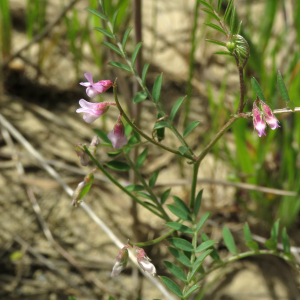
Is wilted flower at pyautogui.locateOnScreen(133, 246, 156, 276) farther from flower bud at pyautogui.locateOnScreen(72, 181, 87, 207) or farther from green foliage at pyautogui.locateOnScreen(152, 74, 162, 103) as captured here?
green foliage at pyautogui.locateOnScreen(152, 74, 162, 103)

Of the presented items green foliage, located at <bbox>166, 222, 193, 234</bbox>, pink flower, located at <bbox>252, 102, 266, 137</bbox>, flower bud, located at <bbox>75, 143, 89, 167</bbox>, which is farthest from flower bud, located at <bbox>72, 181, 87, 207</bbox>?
pink flower, located at <bbox>252, 102, 266, 137</bbox>

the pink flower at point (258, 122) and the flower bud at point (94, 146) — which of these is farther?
the flower bud at point (94, 146)

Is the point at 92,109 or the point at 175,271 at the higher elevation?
the point at 92,109

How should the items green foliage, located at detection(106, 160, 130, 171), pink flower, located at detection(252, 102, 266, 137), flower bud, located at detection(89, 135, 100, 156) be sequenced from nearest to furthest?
1. pink flower, located at detection(252, 102, 266, 137)
2. flower bud, located at detection(89, 135, 100, 156)
3. green foliage, located at detection(106, 160, 130, 171)

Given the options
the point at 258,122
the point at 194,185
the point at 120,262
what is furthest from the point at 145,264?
the point at 258,122

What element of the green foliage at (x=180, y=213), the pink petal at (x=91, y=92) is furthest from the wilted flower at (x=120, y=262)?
the pink petal at (x=91, y=92)

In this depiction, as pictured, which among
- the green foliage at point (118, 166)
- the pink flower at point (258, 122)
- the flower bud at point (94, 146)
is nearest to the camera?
the pink flower at point (258, 122)

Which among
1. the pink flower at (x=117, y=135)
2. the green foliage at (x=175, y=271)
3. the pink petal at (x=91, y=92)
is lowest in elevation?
the green foliage at (x=175, y=271)

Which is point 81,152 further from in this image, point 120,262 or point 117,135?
point 120,262

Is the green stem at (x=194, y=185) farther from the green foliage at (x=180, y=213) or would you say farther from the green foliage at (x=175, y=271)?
the green foliage at (x=175, y=271)

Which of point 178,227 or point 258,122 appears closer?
point 258,122

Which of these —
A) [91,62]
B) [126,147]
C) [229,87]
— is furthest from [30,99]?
[126,147]

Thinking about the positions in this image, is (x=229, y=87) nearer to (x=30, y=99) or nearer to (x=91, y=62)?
(x=91, y=62)
